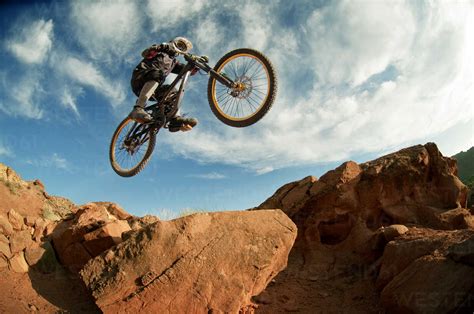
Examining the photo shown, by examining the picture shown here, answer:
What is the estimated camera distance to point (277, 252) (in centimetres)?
612

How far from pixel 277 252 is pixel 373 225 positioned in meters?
4.36

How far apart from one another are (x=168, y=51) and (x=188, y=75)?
2.55ft

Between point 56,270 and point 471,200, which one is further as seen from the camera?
point 471,200

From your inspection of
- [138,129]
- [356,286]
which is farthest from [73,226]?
[356,286]

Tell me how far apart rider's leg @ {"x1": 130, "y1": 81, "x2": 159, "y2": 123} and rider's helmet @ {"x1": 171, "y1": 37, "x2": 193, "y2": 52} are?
3.60 ft

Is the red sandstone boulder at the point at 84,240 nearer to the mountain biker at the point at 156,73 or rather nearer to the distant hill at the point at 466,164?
the mountain biker at the point at 156,73

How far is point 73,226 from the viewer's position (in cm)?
784

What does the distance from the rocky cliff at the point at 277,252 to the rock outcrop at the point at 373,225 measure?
31 mm

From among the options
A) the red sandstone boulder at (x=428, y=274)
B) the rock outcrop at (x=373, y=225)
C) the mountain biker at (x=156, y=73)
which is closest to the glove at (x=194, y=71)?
the mountain biker at (x=156, y=73)

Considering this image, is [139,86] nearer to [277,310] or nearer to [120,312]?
[120,312]

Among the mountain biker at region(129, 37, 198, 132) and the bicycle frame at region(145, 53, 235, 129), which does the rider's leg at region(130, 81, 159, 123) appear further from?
the bicycle frame at region(145, 53, 235, 129)

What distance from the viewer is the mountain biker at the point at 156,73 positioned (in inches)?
305

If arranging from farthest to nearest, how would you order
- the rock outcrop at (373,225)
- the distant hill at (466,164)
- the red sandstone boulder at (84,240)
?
the distant hill at (466,164), the red sandstone boulder at (84,240), the rock outcrop at (373,225)

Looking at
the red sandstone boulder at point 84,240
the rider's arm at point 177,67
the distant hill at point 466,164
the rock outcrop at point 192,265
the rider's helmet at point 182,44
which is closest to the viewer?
the rock outcrop at point 192,265
